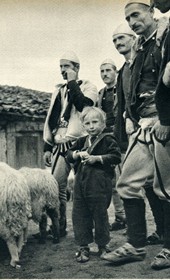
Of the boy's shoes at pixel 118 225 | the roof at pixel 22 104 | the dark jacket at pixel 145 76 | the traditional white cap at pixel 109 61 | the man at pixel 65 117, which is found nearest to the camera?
the dark jacket at pixel 145 76

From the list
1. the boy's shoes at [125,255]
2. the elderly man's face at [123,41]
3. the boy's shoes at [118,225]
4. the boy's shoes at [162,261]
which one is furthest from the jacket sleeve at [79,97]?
the boy's shoes at [162,261]

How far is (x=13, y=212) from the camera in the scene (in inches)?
107

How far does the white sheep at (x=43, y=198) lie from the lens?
3.21 m

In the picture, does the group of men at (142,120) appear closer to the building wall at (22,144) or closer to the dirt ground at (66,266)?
the dirt ground at (66,266)

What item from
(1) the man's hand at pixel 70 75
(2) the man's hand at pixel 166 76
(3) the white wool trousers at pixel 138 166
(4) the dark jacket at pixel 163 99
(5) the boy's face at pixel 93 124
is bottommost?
(3) the white wool trousers at pixel 138 166

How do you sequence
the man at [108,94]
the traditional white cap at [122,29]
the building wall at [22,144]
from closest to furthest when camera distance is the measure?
the traditional white cap at [122,29]
the man at [108,94]
the building wall at [22,144]

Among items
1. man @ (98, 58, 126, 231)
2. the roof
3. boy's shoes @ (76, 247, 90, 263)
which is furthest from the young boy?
the roof

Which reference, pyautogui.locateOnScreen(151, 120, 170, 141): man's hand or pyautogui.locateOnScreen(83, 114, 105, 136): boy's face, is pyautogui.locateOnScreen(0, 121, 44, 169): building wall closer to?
pyautogui.locateOnScreen(83, 114, 105, 136): boy's face

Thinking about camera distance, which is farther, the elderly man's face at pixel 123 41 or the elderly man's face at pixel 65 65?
the elderly man's face at pixel 65 65

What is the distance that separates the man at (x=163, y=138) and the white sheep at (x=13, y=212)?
39.8 inches

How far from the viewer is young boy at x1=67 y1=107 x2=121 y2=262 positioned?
2.54 meters

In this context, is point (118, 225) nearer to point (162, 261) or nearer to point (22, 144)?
point (162, 261)

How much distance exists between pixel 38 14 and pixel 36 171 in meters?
1.36

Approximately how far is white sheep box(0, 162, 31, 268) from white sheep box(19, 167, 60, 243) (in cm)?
32
